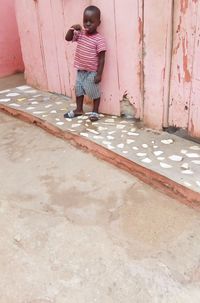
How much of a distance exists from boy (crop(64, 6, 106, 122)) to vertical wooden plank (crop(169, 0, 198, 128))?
58 cm

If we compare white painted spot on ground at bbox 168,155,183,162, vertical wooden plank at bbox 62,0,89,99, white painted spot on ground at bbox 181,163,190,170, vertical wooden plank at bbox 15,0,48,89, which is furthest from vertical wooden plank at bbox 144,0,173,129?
vertical wooden plank at bbox 15,0,48,89

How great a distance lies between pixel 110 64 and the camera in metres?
2.82

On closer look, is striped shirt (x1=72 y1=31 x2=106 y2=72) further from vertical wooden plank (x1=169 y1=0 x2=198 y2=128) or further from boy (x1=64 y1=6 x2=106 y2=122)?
vertical wooden plank (x1=169 y1=0 x2=198 y2=128)

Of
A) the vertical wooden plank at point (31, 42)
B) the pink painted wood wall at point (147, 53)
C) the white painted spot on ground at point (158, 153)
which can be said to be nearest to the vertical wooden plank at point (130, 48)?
the pink painted wood wall at point (147, 53)

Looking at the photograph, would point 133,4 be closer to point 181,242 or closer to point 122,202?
point 122,202

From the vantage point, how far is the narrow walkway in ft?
7.11

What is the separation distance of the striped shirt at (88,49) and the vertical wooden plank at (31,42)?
75cm

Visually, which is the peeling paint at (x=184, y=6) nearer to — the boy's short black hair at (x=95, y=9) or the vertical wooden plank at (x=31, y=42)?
the boy's short black hair at (x=95, y=9)

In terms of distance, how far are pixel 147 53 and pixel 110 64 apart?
37cm

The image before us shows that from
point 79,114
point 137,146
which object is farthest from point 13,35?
point 137,146

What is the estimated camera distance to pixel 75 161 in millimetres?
2582

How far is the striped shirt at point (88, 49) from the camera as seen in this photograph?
2.73 meters

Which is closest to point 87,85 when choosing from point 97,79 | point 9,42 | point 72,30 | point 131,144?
point 97,79

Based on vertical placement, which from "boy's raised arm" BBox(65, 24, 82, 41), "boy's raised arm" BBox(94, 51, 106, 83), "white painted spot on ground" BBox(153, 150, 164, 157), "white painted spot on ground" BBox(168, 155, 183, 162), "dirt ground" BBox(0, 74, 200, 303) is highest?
"boy's raised arm" BBox(65, 24, 82, 41)
